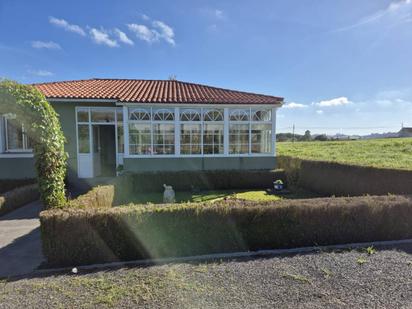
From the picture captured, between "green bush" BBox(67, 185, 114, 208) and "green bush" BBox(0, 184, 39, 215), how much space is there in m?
3.21

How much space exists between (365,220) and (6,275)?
21.5 feet

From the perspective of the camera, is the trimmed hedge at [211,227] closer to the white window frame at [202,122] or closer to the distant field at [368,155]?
the distant field at [368,155]

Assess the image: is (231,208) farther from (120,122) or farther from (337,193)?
(120,122)

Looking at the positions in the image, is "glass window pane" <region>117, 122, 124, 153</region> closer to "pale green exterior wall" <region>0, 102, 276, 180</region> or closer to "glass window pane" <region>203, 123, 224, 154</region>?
"pale green exterior wall" <region>0, 102, 276, 180</region>

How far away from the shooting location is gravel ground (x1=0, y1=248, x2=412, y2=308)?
3414mm

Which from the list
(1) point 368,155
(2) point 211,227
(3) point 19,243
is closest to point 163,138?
(3) point 19,243

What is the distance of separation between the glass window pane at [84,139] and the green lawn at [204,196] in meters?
3.44

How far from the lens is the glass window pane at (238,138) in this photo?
13.2 metres

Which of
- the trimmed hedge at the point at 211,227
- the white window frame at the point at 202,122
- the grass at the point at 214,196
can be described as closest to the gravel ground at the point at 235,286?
the trimmed hedge at the point at 211,227

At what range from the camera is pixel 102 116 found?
12680 mm

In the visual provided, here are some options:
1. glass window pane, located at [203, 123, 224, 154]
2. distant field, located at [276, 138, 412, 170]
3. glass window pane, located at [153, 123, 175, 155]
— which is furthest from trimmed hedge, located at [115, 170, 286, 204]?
distant field, located at [276, 138, 412, 170]

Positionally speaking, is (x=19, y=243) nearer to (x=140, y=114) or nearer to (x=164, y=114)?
(x=140, y=114)

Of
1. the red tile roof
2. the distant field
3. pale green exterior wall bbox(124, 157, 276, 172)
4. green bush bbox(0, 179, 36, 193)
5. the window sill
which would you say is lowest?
green bush bbox(0, 179, 36, 193)

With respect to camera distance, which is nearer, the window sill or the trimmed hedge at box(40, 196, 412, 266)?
the trimmed hedge at box(40, 196, 412, 266)
